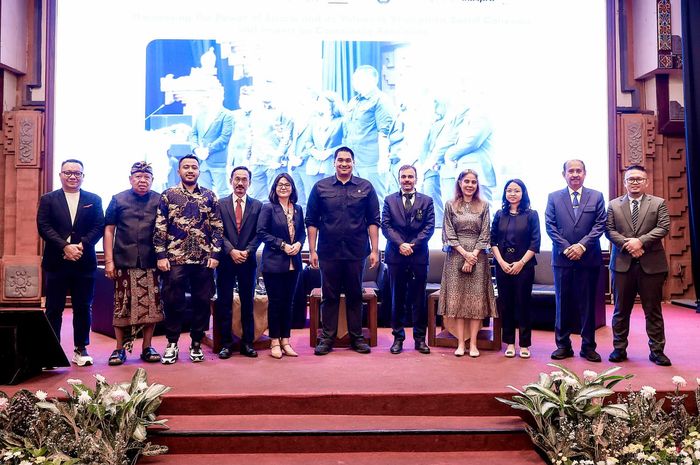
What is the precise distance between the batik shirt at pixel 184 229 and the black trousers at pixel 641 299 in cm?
275

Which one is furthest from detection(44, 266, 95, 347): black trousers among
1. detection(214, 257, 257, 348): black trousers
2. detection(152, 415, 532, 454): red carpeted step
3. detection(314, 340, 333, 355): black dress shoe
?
detection(314, 340, 333, 355): black dress shoe

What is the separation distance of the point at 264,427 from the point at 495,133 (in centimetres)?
465

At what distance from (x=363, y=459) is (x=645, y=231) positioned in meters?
2.42

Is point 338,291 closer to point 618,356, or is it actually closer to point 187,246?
point 187,246

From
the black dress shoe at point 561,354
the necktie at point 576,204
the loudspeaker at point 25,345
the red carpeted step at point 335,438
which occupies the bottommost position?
the red carpeted step at point 335,438

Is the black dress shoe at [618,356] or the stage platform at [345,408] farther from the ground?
the black dress shoe at [618,356]

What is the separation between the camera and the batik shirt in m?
3.79

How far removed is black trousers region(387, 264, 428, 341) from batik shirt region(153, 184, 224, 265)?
1.31 metres

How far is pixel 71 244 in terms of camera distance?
3750 mm

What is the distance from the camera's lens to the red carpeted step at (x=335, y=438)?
9.29 feet

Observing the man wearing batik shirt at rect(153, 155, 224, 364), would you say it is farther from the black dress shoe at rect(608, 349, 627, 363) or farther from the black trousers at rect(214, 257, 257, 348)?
the black dress shoe at rect(608, 349, 627, 363)

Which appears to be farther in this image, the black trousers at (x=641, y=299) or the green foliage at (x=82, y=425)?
the black trousers at (x=641, y=299)

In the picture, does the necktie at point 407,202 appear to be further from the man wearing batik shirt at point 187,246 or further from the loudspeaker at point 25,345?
the loudspeaker at point 25,345

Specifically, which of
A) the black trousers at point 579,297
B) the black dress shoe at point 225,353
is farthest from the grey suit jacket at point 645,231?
the black dress shoe at point 225,353
